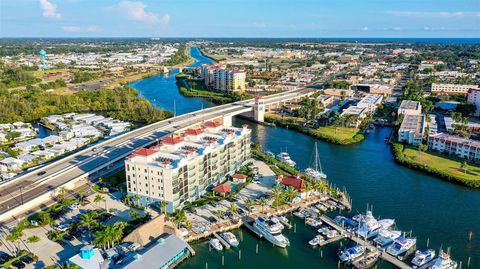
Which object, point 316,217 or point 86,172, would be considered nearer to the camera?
point 316,217

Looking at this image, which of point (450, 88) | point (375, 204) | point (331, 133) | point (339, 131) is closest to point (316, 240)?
point (375, 204)

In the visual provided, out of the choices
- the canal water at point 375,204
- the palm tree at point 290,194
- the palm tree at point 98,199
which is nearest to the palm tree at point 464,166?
the canal water at point 375,204

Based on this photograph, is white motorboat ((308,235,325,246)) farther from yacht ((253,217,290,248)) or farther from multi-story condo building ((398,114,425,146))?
multi-story condo building ((398,114,425,146))

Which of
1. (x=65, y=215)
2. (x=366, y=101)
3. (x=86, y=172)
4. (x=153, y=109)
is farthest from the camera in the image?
(x=366, y=101)

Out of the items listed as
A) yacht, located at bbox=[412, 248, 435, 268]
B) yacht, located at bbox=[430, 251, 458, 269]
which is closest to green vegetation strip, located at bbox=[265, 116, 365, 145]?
yacht, located at bbox=[412, 248, 435, 268]

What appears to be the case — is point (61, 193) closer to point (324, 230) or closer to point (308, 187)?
point (308, 187)

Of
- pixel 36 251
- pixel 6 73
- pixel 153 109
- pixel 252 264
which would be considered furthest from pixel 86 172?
pixel 6 73

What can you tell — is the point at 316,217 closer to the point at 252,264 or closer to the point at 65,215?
the point at 252,264
